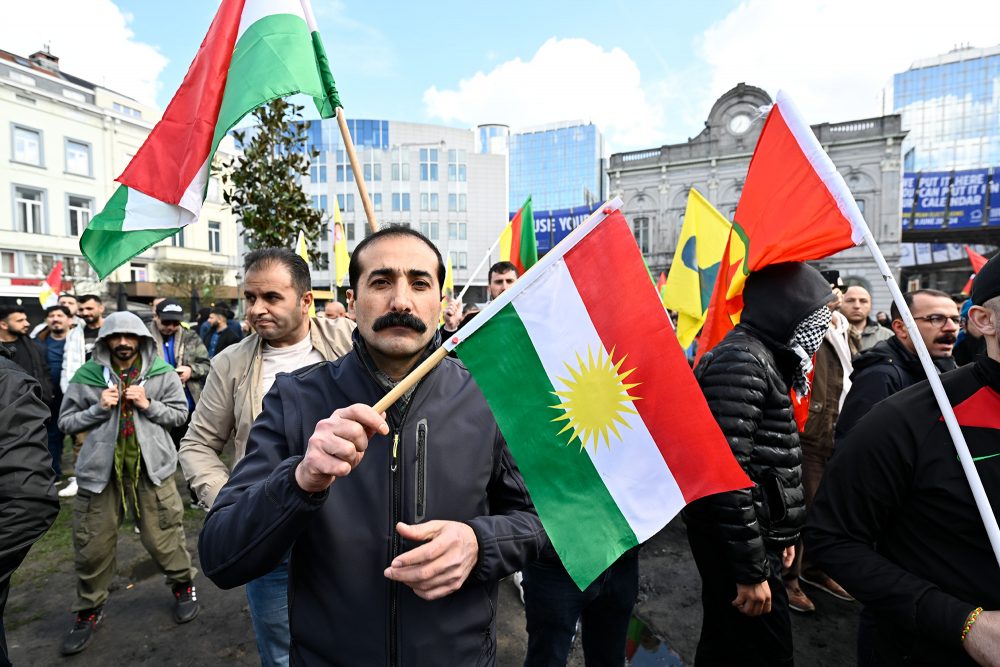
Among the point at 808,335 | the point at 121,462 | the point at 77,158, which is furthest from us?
the point at 77,158

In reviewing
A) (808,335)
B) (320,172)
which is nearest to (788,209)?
(808,335)

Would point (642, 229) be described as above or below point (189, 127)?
above

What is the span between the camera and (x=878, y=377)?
3.34m

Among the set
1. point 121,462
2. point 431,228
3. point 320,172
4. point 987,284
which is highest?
point 320,172

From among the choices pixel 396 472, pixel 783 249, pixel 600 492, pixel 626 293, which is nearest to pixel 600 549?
pixel 600 492

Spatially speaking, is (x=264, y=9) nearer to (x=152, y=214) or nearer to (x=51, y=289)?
(x=152, y=214)

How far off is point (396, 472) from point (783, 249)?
186cm

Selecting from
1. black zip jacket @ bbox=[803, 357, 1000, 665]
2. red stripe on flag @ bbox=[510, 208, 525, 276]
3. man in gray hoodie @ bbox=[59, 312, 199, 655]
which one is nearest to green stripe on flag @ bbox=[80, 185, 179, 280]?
man in gray hoodie @ bbox=[59, 312, 199, 655]

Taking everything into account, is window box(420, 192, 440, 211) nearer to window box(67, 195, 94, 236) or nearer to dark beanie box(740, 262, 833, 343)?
window box(67, 195, 94, 236)

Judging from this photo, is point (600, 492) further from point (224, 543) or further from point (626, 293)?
point (224, 543)

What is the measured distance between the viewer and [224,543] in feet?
4.50

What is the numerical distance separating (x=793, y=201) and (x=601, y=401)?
1366mm

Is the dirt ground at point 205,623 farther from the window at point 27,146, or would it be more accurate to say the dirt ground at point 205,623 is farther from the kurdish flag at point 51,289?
the window at point 27,146

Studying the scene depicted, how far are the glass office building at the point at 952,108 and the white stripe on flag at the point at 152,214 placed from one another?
74164 mm
